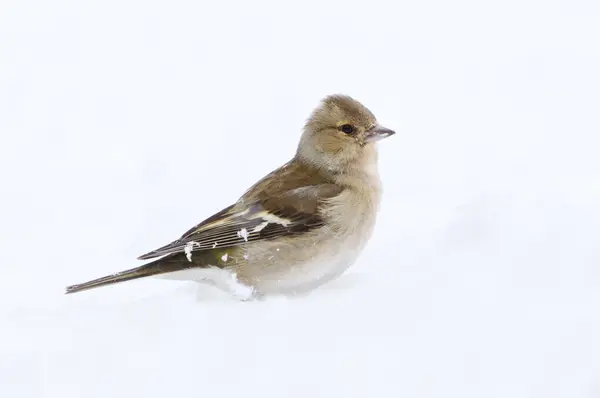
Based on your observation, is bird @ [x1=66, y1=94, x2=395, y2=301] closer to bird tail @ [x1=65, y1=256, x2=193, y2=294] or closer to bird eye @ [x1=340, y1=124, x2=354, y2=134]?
bird tail @ [x1=65, y1=256, x2=193, y2=294]

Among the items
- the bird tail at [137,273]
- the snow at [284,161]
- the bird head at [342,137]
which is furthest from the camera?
the bird head at [342,137]

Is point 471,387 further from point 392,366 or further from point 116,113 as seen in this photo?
point 116,113

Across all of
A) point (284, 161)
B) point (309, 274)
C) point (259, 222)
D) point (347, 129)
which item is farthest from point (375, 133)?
point (284, 161)

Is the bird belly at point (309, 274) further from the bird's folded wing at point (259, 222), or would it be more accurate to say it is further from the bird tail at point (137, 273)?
the bird tail at point (137, 273)

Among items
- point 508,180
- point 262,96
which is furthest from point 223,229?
point 262,96

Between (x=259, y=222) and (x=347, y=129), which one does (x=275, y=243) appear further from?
(x=347, y=129)

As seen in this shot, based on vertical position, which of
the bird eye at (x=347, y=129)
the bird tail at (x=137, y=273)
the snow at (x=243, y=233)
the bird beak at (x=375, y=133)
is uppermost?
the bird eye at (x=347, y=129)

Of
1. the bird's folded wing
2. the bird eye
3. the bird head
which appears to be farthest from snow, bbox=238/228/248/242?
the bird eye

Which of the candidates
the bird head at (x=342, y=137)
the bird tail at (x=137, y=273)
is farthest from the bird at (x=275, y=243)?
the bird head at (x=342, y=137)
